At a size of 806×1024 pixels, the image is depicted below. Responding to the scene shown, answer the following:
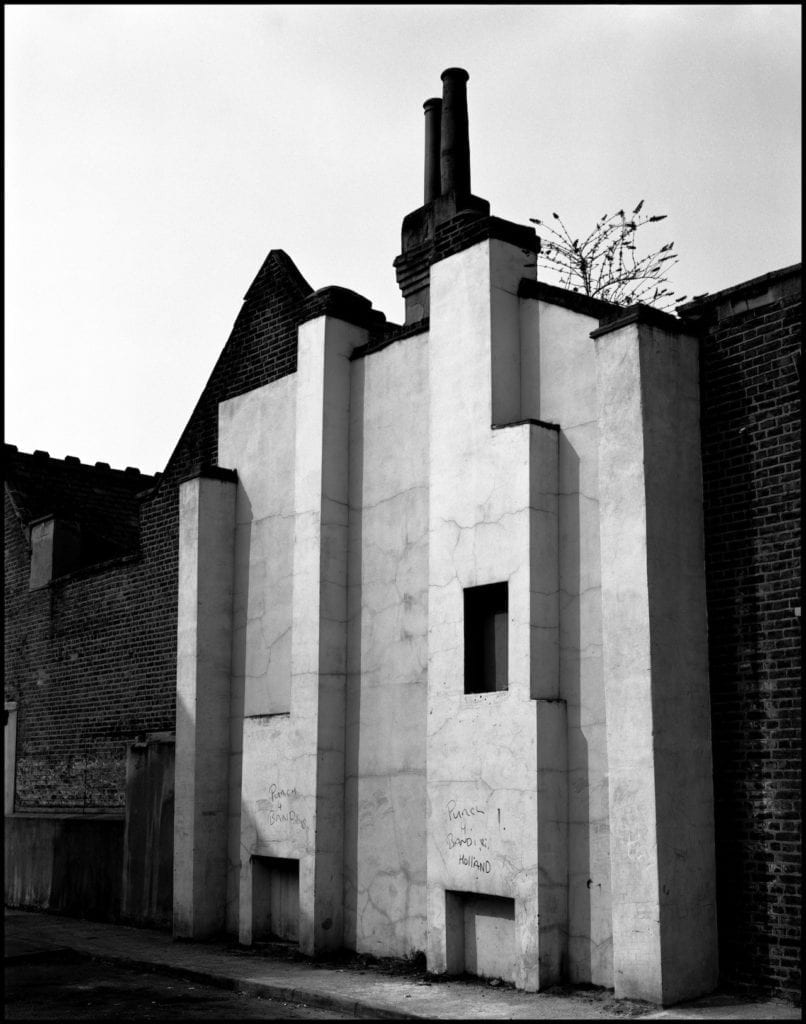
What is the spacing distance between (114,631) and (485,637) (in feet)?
24.7

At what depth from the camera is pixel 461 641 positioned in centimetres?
1043

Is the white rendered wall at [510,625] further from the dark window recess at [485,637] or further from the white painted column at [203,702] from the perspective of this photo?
the white painted column at [203,702]

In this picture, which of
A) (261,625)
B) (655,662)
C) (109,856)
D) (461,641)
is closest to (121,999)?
(461,641)

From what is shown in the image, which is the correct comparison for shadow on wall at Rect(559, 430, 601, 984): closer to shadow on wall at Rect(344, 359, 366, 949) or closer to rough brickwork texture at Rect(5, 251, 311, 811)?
shadow on wall at Rect(344, 359, 366, 949)

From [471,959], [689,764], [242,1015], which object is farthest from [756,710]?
[242,1015]

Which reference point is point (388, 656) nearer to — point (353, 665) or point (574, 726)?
point (353, 665)

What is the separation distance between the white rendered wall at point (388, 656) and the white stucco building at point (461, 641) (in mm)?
29

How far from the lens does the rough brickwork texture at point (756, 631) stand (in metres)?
8.51

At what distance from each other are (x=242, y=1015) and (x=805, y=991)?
4150 mm

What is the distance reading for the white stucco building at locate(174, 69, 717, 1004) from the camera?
895 centimetres

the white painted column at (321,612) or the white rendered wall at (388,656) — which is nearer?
the white rendered wall at (388,656)

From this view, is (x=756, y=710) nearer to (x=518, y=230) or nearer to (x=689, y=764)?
(x=689, y=764)

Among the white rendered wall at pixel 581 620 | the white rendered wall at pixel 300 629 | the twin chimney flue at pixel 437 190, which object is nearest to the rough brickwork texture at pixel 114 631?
the white rendered wall at pixel 300 629

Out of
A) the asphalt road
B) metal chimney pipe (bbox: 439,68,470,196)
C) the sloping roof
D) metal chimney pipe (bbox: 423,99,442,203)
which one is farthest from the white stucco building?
the sloping roof
